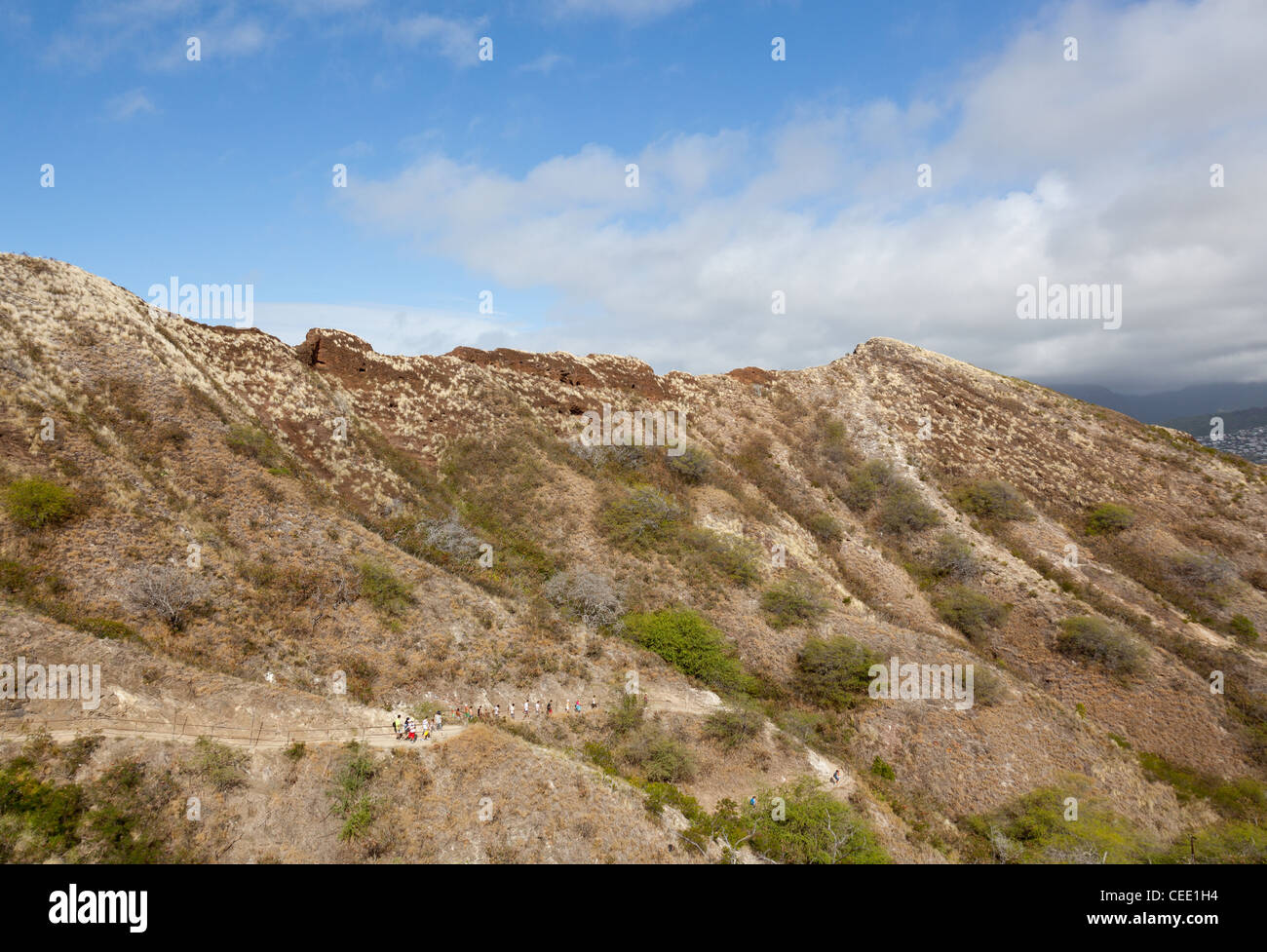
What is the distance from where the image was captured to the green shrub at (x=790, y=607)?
95.7 ft

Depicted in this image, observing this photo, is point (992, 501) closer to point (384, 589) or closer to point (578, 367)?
point (578, 367)

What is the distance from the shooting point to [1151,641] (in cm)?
3047

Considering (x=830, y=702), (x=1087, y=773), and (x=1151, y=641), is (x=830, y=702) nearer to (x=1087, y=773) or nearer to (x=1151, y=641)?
(x=1087, y=773)

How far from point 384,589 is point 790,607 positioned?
19981 millimetres

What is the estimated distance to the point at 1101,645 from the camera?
29500mm

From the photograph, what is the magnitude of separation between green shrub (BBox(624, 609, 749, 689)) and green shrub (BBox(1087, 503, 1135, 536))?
30946mm

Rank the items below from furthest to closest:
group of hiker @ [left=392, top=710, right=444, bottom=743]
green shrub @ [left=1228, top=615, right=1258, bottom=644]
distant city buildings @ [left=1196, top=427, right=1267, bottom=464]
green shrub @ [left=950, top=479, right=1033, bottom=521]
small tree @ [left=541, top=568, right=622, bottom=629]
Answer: distant city buildings @ [left=1196, top=427, right=1267, bottom=464] → green shrub @ [left=950, top=479, right=1033, bottom=521] → green shrub @ [left=1228, top=615, right=1258, bottom=644] → small tree @ [left=541, top=568, right=622, bottom=629] → group of hiker @ [left=392, top=710, right=444, bottom=743]

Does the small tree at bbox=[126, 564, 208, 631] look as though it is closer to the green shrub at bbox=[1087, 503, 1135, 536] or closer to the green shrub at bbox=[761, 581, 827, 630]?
the green shrub at bbox=[761, 581, 827, 630]

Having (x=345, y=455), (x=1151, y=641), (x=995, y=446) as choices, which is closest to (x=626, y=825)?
(x=345, y=455)

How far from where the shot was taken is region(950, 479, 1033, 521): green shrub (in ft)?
133

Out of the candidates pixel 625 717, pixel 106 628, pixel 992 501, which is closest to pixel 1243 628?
pixel 992 501

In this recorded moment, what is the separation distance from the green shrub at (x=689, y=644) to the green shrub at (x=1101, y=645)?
62.8 ft

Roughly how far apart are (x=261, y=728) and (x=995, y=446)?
5342 centimetres

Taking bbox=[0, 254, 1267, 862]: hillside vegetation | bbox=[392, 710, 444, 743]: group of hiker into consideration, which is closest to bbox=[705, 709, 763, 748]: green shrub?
bbox=[0, 254, 1267, 862]: hillside vegetation
